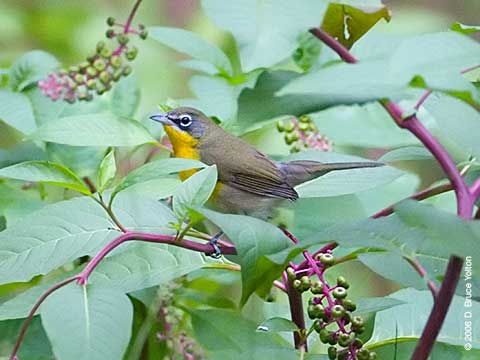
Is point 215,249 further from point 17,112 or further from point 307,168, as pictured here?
point 17,112

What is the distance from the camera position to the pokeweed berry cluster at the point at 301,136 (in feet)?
7.80

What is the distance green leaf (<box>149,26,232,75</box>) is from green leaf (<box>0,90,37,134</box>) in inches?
13.8

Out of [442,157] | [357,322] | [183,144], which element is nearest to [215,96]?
[183,144]

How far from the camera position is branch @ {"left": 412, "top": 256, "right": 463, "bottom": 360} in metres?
1.09

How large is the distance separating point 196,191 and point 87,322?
0.92 ft

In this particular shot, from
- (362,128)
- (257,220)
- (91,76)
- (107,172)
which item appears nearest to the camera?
(257,220)

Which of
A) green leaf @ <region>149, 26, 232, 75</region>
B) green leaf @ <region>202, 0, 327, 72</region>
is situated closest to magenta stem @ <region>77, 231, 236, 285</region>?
green leaf @ <region>202, 0, 327, 72</region>

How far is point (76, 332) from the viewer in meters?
1.15

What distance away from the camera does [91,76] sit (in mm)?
2293

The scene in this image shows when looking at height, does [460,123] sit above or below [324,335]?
above

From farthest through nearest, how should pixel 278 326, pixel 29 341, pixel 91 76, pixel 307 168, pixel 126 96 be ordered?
pixel 126 96 < pixel 91 76 < pixel 307 168 < pixel 29 341 < pixel 278 326

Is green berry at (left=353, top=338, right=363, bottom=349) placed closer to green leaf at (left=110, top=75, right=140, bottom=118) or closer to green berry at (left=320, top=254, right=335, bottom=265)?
green berry at (left=320, top=254, right=335, bottom=265)

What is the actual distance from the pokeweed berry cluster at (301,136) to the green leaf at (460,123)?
1106 mm

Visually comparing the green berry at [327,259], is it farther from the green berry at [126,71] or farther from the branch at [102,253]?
the green berry at [126,71]
